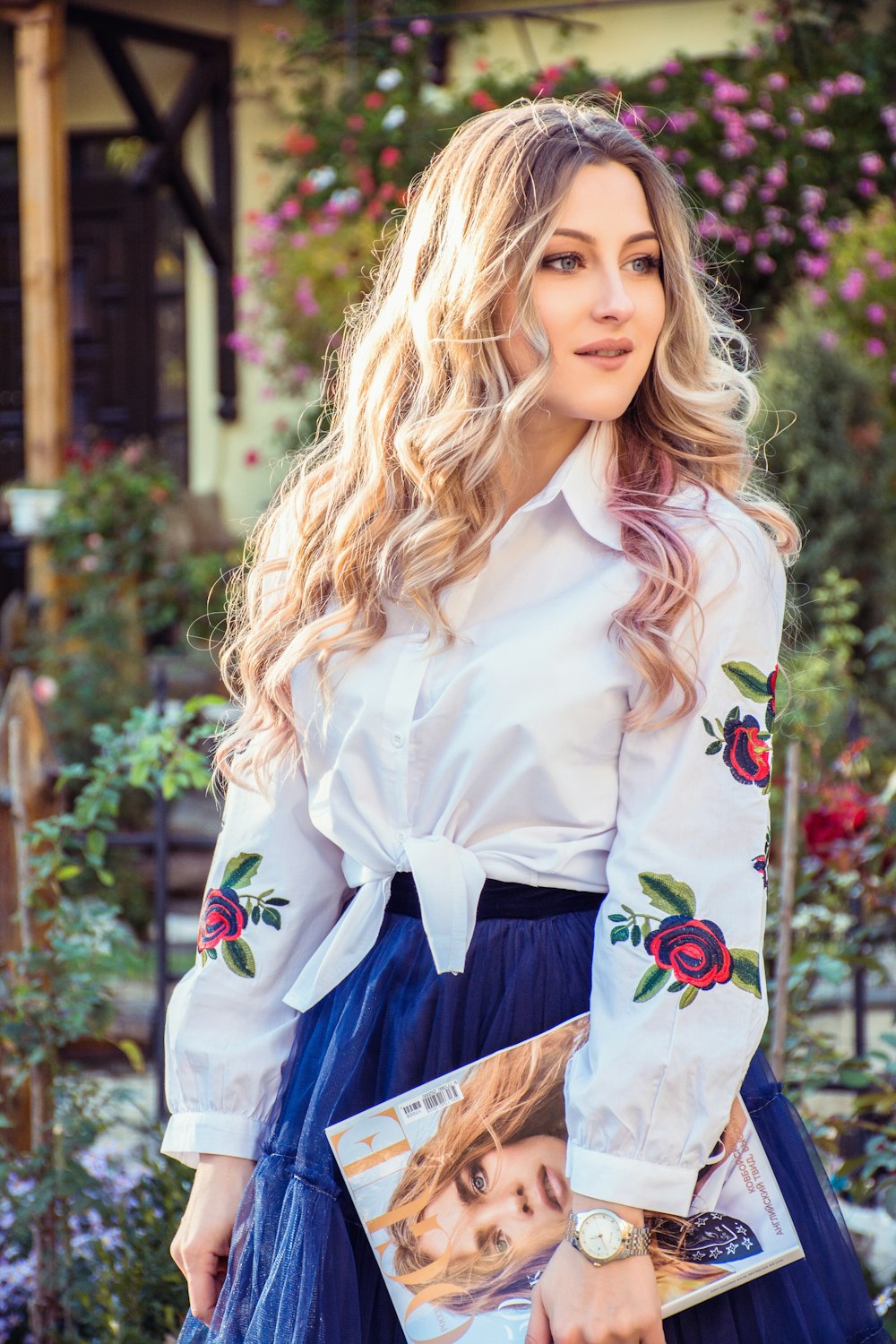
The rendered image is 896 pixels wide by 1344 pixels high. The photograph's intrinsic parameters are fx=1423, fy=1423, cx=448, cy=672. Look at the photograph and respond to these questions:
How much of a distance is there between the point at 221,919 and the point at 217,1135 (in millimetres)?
224

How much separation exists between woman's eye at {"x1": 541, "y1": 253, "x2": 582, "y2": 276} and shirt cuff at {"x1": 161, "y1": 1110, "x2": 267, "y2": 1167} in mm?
934

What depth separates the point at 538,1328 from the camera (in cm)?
122

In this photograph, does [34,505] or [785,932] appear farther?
[34,505]

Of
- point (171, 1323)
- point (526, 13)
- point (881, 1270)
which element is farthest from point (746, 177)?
point (171, 1323)

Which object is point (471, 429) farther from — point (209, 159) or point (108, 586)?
point (209, 159)

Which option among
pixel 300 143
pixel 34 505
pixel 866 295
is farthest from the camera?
pixel 300 143

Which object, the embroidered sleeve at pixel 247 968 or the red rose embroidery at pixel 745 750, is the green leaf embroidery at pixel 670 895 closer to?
the red rose embroidery at pixel 745 750

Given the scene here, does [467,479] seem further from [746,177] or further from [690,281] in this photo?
[746,177]

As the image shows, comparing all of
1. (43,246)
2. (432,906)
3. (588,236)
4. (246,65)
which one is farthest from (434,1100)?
(246,65)

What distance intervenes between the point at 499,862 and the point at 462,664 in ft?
0.66

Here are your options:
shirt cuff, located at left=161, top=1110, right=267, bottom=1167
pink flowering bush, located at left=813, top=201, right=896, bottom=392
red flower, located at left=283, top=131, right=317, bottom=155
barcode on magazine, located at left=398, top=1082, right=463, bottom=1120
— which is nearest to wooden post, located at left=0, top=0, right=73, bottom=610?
red flower, located at left=283, top=131, right=317, bottom=155

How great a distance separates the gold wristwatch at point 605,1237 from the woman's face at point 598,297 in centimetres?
77

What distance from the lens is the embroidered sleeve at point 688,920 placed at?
124cm

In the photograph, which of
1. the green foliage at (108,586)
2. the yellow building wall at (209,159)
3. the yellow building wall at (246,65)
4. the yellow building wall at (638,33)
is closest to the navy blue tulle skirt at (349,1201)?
the green foliage at (108,586)
